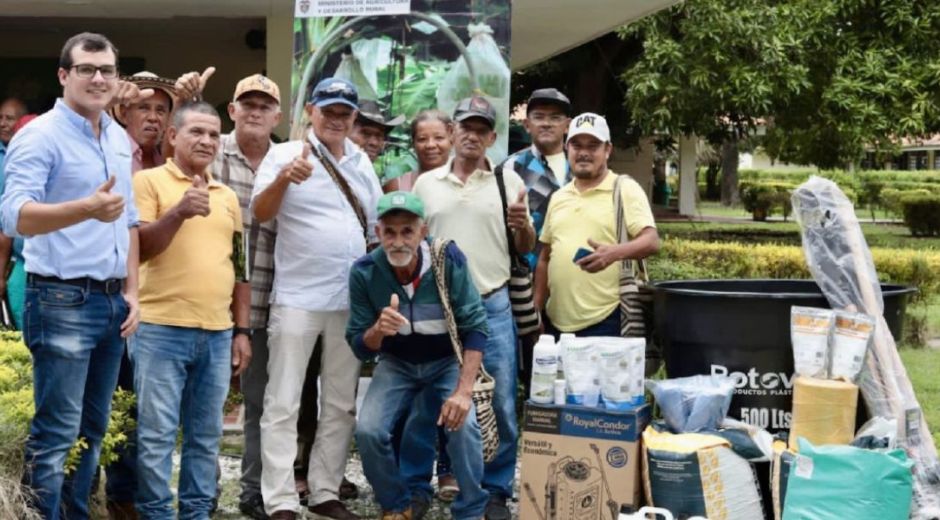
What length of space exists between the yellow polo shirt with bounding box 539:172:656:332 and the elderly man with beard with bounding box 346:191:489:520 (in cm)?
59

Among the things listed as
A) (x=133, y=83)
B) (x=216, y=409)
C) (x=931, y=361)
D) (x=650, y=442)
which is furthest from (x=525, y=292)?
(x=931, y=361)

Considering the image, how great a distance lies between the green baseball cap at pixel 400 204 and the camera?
4.55 metres

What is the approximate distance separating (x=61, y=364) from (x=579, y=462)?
2063 mm

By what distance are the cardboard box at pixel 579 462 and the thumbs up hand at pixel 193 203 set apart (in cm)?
158

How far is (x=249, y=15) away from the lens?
11398mm

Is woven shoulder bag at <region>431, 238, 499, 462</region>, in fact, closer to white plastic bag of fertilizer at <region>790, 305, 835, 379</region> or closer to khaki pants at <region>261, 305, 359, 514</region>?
khaki pants at <region>261, 305, 359, 514</region>

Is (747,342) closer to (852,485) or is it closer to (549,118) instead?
(852,485)

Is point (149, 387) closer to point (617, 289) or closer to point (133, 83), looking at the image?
point (133, 83)

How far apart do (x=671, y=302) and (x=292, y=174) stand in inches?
67.6

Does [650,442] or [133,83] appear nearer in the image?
[650,442]

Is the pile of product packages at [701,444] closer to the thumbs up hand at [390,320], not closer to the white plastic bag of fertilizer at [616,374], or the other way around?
the white plastic bag of fertilizer at [616,374]

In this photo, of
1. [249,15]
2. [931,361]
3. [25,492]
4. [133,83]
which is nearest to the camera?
[25,492]

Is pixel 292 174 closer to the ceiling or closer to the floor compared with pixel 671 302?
closer to the ceiling

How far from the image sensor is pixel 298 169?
4.56 meters
